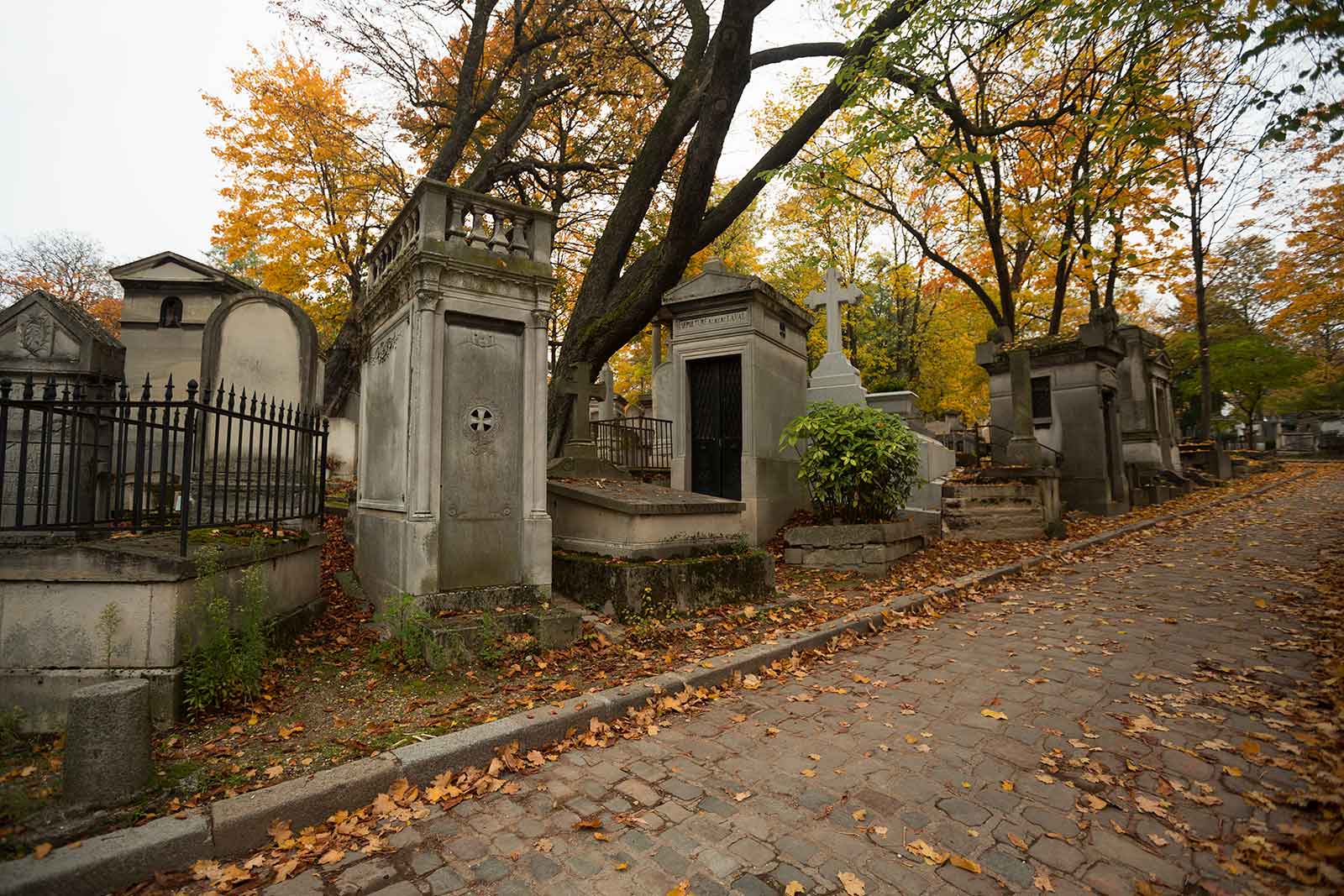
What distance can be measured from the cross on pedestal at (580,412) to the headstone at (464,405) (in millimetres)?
1760

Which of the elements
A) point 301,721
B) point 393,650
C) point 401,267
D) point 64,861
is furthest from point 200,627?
point 401,267

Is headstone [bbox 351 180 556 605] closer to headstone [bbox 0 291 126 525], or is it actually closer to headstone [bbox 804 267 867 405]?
headstone [bbox 0 291 126 525]

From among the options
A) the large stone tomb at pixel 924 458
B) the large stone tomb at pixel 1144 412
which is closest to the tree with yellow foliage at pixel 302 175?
the large stone tomb at pixel 924 458

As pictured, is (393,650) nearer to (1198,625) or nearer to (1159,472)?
(1198,625)

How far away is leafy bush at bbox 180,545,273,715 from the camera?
11.1 ft

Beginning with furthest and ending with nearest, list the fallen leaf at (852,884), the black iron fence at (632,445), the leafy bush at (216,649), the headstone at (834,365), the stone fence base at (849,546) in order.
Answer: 1. the black iron fence at (632,445)
2. the headstone at (834,365)
3. the stone fence base at (849,546)
4. the leafy bush at (216,649)
5. the fallen leaf at (852,884)

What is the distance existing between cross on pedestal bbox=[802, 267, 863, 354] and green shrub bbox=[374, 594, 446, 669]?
379 inches

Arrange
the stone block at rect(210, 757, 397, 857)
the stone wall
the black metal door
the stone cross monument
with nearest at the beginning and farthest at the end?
1. the stone block at rect(210, 757, 397, 857)
2. the stone wall
3. the stone cross monument
4. the black metal door

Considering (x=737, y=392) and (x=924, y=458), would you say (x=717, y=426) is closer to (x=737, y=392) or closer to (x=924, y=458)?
(x=737, y=392)

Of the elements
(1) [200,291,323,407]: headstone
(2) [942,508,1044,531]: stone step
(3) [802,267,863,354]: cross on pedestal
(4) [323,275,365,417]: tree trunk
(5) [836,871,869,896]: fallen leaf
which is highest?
(3) [802,267,863,354]: cross on pedestal

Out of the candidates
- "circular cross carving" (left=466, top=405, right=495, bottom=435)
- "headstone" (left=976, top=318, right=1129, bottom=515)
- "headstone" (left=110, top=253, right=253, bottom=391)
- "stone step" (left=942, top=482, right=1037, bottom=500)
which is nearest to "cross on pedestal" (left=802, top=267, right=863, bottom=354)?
"stone step" (left=942, top=482, right=1037, bottom=500)

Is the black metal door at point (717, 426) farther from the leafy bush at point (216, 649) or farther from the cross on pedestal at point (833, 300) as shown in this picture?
the leafy bush at point (216, 649)

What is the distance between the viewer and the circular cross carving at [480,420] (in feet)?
16.3

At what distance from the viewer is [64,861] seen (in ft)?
6.81
